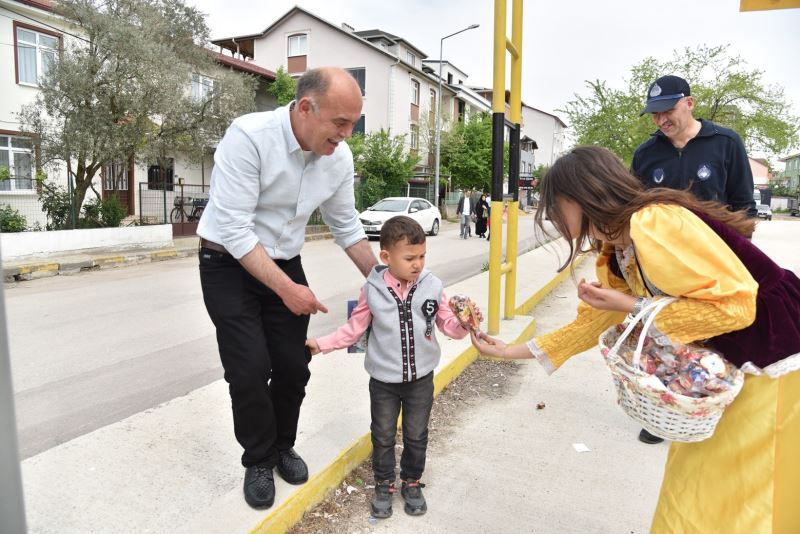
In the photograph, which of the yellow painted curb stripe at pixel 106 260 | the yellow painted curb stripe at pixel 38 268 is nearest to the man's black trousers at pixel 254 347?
the yellow painted curb stripe at pixel 38 268

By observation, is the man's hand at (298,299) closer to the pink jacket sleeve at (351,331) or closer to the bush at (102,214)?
the pink jacket sleeve at (351,331)

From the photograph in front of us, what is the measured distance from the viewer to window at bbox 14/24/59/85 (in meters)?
17.4

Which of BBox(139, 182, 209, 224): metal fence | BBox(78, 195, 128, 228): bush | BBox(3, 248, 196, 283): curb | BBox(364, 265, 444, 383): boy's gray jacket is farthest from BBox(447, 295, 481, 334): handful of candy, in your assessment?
BBox(139, 182, 209, 224): metal fence

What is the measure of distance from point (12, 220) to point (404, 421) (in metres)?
12.4

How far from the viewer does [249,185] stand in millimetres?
2457

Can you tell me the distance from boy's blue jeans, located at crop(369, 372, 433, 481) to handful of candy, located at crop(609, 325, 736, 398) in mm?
1246

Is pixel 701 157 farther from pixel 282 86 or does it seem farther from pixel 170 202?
pixel 282 86

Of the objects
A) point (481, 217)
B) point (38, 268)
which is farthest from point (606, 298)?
point (481, 217)

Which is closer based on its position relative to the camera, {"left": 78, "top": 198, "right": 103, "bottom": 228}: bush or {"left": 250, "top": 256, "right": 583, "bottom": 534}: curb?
{"left": 250, "top": 256, "right": 583, "bottom": 534}: curb

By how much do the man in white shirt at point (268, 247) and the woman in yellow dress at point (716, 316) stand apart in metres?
1.07

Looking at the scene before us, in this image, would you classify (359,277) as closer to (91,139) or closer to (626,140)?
(91,139)

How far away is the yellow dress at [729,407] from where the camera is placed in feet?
5.25

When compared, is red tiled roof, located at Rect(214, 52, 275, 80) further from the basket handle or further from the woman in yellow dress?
the basket handle

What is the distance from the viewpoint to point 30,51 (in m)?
17.8
